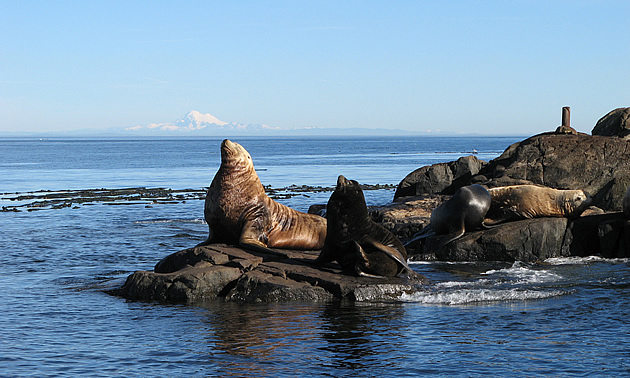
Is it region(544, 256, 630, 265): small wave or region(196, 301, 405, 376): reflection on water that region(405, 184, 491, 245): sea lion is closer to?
region(544, 256, 630, 265): small wave

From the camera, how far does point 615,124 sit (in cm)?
2438

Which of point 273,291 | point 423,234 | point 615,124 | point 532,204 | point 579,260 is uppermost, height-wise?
point 615,124

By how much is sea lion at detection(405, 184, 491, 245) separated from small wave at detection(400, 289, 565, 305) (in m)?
3.71

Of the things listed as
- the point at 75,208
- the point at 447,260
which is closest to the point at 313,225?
the point at 447,260

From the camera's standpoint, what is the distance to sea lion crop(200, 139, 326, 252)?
11430 millimetres

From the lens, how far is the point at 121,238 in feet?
61.0

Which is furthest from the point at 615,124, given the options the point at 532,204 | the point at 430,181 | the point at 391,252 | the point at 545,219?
the point at 391,252

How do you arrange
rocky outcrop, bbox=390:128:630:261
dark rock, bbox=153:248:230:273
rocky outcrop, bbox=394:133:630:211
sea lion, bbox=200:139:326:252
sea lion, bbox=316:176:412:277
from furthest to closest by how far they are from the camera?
1. rocky outcrop, bbox=394:133:630:211
2. rocky outcrop, bbox=390:128:630:261
3. sea lion, bbox=200:139:326:252
4. dark rock, bbox=153:248:230:273
5. sea lion, bbox=316:176:412:277

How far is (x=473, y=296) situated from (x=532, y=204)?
5.46m

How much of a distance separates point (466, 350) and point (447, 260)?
21.0 feet

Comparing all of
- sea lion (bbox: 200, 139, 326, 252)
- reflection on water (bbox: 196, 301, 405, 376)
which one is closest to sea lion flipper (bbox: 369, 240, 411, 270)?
reflection on water (bbox: 196, 301, 405, 376)

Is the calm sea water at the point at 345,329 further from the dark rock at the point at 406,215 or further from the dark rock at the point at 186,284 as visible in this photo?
the dark rock at the point at 406,215

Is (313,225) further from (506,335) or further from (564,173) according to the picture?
(564,173)

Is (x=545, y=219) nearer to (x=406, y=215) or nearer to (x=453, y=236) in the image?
(x=453, y=236)
